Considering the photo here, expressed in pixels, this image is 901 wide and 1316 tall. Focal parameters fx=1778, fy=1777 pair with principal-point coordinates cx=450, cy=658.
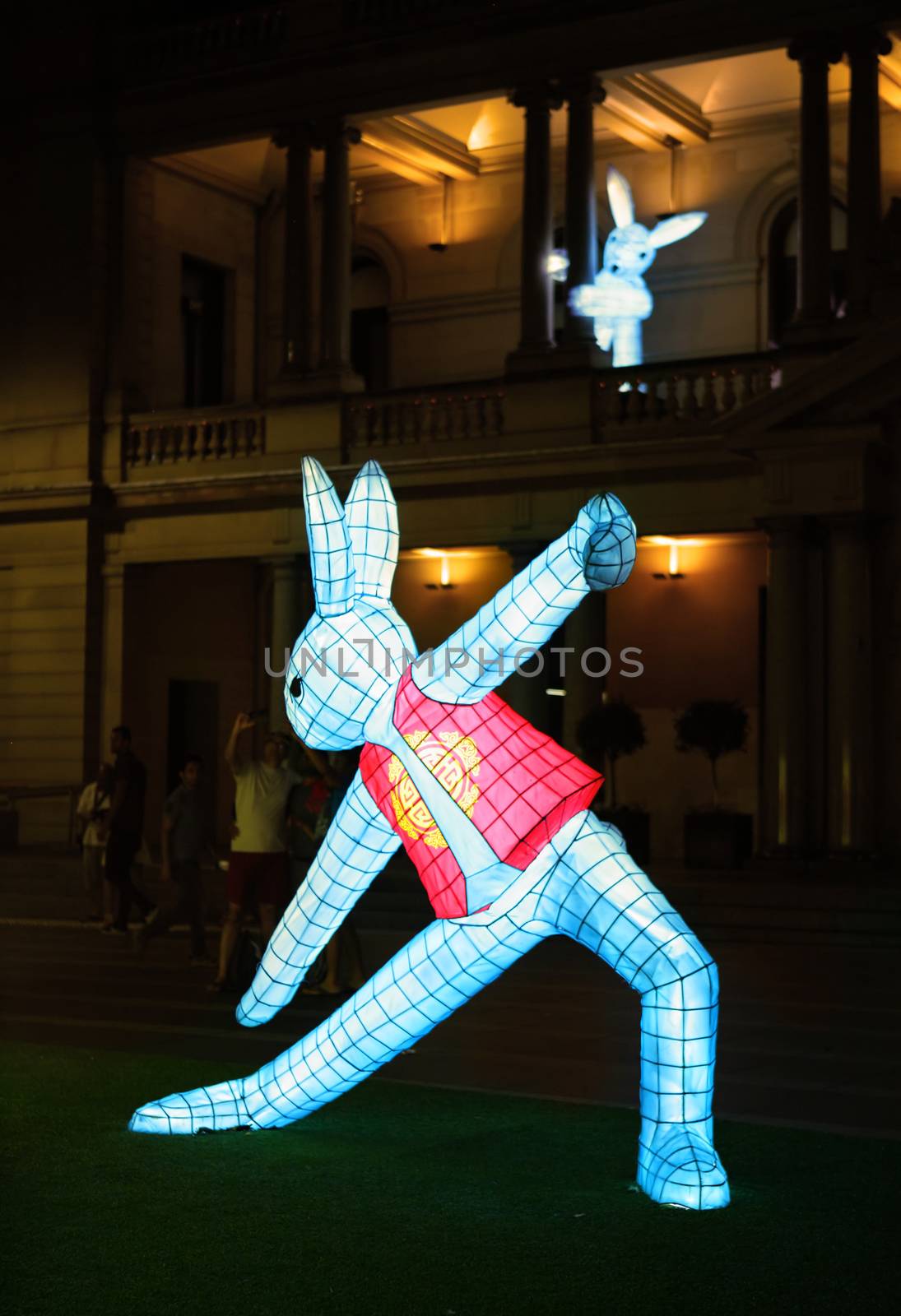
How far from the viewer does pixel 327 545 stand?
7.14 m

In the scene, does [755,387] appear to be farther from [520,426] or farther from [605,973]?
[605,973]

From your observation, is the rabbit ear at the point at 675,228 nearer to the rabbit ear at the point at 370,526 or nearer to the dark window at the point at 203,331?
the dark window at the point at 203,331

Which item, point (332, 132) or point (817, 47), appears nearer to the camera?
point (817, 47)

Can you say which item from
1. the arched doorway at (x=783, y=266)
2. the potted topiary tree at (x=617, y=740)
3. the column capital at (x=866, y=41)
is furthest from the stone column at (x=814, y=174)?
the potted topiary tree at (x=617, y=740)

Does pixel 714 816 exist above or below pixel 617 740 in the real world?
below

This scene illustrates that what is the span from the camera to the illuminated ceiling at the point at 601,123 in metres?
24.0

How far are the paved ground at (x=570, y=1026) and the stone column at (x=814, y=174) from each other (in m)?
8.74

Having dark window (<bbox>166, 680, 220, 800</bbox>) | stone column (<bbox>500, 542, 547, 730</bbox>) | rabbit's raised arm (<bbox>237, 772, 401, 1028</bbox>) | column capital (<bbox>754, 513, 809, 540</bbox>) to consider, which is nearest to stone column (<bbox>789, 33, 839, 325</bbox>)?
column capital (<bbox>754, 513, 809, 540</bbox>)

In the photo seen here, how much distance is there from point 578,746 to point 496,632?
14765 millimetres

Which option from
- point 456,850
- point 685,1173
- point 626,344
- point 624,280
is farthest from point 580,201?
point 685,1173

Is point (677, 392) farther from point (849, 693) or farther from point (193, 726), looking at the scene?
point (193, 726)

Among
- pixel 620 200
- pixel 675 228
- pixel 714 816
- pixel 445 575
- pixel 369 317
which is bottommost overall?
pixel 714 816

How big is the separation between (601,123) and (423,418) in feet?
17.5

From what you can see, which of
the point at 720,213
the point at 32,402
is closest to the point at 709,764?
the point at 720,213
